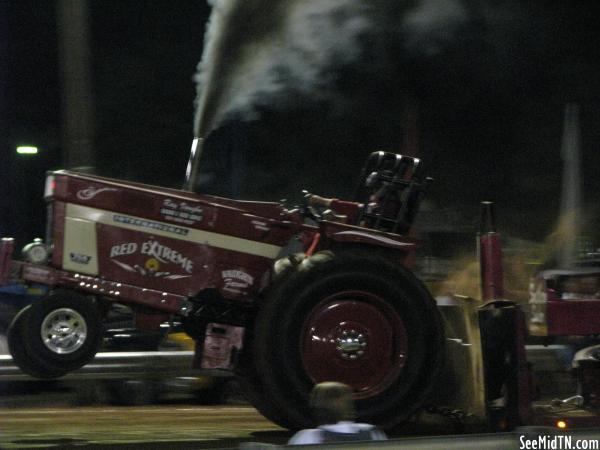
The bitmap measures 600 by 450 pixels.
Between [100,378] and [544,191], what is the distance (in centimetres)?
1703

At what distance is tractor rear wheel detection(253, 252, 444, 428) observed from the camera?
757 centimetres

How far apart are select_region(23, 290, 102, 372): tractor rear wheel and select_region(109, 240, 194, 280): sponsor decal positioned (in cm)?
40

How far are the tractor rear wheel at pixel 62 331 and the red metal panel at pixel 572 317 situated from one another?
320cm

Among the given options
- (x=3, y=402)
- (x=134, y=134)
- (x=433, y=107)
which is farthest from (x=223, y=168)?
(x=3, y=402)

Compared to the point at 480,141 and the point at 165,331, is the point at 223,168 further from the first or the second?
the point at 165,331

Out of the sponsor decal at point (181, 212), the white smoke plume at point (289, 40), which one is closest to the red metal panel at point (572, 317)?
the sponsor decal at point (181, 212)

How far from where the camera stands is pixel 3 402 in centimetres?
1198

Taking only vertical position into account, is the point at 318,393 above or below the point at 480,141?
below

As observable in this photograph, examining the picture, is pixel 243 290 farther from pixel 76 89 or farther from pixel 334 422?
pixel 76 89

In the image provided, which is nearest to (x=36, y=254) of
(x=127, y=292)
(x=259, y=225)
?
(x=127, y=292)

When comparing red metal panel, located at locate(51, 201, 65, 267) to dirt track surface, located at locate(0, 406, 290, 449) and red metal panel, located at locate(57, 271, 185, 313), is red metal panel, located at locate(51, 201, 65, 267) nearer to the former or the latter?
red metal panel, located at locate(57, 271, 185, 313)

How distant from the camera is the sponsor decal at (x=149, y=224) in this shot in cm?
784

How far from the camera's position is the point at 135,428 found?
8867 mm

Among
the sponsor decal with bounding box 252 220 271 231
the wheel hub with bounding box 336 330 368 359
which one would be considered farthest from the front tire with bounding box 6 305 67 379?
the wheel hub with bounding box 336 330 368 359
